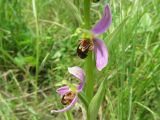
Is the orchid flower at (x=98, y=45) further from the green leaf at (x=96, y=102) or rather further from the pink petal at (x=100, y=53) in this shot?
the green leaf at (x=96, y=102)

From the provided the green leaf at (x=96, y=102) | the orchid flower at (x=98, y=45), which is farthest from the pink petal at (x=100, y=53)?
the green leaf at (x=96, y=102)

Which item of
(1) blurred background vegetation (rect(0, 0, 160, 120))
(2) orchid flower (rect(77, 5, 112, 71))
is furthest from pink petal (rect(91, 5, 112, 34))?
(1) blurred background vegetation (rect(0, 0, 160, 120))

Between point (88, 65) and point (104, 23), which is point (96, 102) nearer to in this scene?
point (88, 65)

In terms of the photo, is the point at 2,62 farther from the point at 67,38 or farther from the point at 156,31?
the point at 156,31

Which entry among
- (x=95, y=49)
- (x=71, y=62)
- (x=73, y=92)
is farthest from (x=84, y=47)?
(x=71, y=62)

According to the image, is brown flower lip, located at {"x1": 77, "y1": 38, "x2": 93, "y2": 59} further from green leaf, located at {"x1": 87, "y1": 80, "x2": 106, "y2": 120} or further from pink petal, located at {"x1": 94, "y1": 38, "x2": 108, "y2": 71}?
green leaf, located at {"x1": 87, "y1": 80, "x2": 106, "y2": 120}

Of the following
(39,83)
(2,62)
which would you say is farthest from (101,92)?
(2,62)
